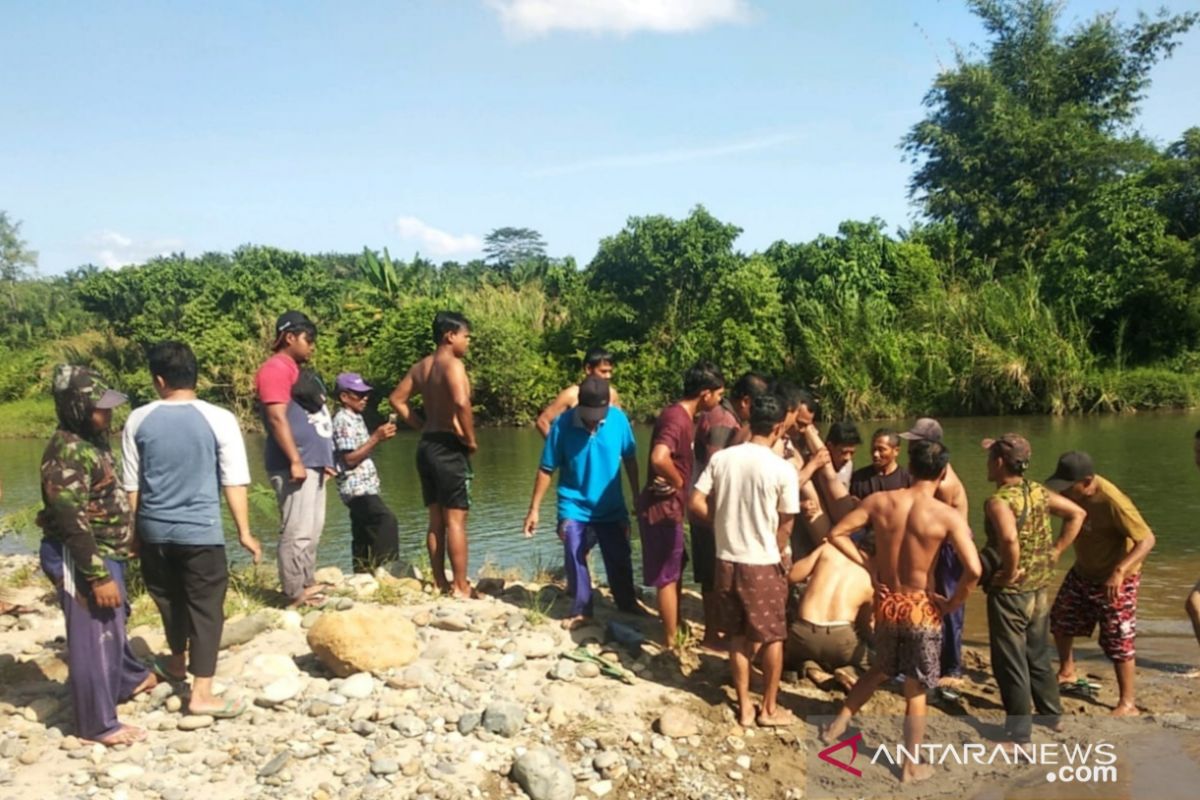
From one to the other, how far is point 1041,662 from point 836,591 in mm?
985

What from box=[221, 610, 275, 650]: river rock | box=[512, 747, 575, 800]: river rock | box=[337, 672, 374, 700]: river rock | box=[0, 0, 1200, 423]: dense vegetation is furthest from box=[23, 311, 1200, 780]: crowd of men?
box=[0, 0, 1200, 423]: dense vegetation

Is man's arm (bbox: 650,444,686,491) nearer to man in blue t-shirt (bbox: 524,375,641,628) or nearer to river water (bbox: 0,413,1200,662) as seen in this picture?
man in blue t-shirt (bbox: 524,375,641,628)

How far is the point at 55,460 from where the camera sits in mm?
3799

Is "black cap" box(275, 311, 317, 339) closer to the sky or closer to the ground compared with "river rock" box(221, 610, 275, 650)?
closer to the sky

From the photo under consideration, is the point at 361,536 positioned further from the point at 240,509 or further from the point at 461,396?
the point at 240,509

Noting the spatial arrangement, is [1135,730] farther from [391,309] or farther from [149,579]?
[391,309]

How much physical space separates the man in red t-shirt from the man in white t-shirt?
1.81ft

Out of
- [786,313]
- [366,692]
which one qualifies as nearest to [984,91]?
[786,313]

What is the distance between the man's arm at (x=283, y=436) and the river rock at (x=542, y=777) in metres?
2.13

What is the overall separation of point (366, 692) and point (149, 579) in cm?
109

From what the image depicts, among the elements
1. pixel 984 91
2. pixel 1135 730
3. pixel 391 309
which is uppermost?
pixel 984 91

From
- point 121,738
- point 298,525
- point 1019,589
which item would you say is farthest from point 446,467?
point 1019,589

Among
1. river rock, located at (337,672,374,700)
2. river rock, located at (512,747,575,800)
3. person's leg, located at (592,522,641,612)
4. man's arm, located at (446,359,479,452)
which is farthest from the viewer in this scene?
person's leg, located at (592,522,641,612)

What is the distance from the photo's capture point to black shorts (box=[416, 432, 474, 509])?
544 cm
